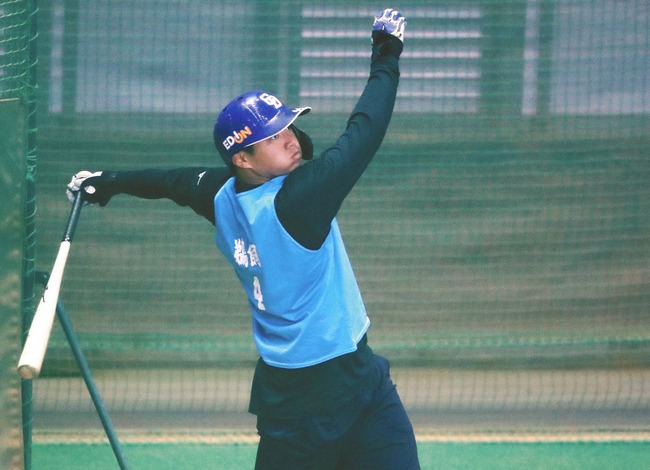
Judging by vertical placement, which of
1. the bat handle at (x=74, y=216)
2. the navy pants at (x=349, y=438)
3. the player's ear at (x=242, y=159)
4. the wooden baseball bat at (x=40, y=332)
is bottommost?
the navy pants at (x=349, y=438)

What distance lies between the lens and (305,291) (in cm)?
255

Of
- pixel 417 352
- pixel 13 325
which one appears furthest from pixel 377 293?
pixel 13 325

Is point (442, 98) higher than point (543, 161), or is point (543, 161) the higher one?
point (442, 98)

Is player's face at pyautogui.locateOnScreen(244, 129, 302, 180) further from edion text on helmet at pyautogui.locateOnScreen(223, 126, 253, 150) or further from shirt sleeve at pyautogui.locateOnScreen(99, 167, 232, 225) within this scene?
shirt sleeve at pyautogui.locateOnScreen(99, 167, 232, 225)

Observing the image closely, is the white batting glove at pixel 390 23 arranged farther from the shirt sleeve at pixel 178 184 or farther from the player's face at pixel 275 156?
the shirt sleeve at pixel 178 184

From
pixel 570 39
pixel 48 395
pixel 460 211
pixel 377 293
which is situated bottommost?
pixel 48 395

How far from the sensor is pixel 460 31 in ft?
16.3

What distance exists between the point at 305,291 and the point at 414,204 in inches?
103

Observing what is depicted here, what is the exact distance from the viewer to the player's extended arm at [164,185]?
282cm

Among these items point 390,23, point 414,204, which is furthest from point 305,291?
point 414,204

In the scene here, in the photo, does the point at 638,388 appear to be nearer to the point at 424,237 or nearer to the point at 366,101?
the point at 424,237

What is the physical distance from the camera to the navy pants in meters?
2.58

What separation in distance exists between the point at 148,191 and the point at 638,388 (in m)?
3.18

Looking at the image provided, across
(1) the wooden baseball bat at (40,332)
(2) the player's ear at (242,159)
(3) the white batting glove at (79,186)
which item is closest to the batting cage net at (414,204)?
(3) the white batting glove at (79,186)
